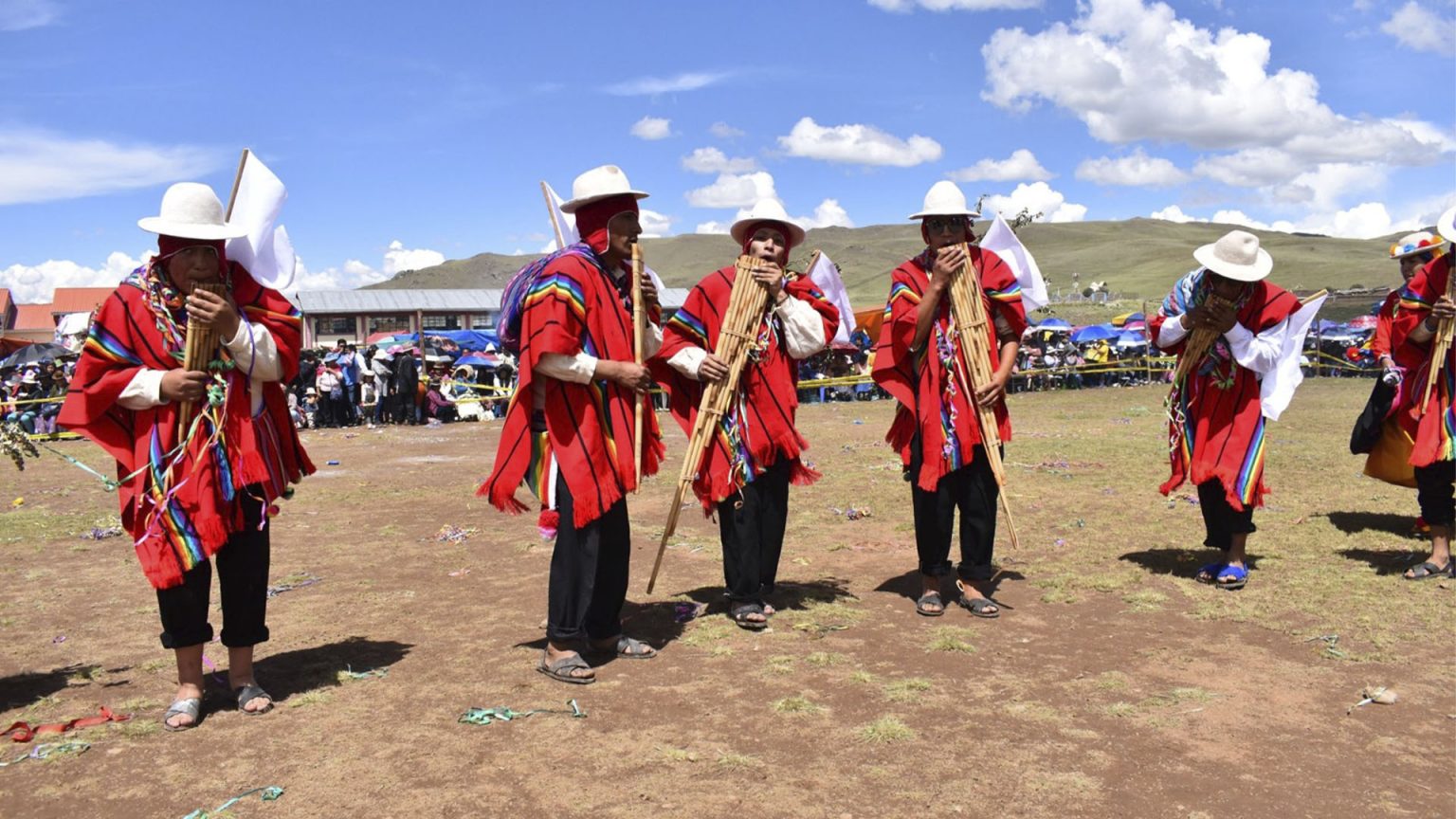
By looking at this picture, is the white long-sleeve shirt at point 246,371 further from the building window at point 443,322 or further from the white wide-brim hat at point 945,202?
the building window at point 443,322

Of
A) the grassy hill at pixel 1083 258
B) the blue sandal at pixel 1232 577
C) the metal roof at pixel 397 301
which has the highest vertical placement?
the grassy hill at pixel 1083 258

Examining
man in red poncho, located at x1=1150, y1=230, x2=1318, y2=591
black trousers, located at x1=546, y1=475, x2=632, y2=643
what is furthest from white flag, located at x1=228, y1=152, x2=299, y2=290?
man in red poncho, located at x1=1150, y1=230, x2=1318, y2=591

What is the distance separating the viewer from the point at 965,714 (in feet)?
15.1

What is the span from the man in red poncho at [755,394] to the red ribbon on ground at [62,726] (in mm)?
2874

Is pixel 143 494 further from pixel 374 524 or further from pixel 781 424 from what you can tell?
pixel 374 524

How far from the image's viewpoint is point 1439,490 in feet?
23.2

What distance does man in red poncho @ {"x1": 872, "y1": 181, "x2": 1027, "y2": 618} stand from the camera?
6020mm

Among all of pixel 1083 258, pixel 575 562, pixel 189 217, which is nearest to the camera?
pixel 189 217

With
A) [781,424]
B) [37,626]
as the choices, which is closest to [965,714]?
[781,424]

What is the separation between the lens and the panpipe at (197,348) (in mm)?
4484

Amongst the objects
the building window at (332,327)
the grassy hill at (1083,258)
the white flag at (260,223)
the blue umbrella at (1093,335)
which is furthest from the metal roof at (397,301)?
the white flag at (260,223)

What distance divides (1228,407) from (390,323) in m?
84.5

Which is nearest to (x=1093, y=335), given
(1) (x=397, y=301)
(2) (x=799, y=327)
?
(2) (x=799, y=327)

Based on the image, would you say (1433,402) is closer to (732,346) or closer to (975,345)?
(975,345)
